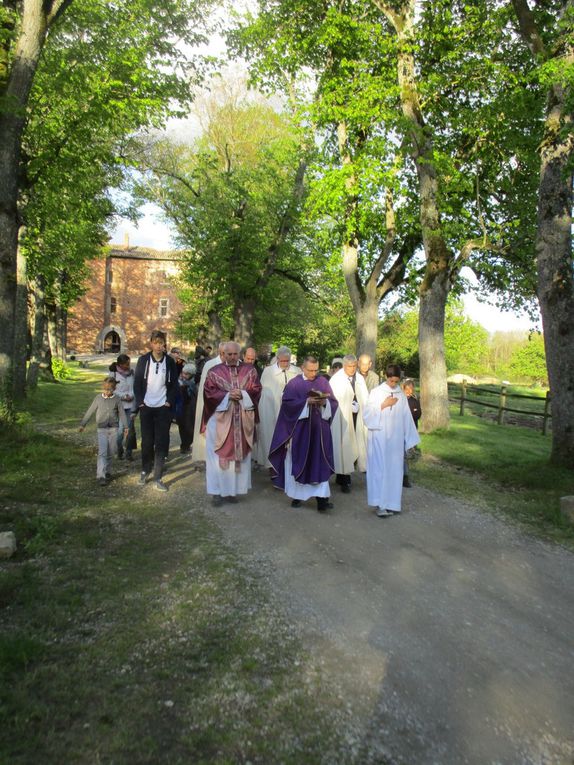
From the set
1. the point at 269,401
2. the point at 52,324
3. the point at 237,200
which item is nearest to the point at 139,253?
the point at 52,324

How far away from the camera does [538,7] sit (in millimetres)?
11227

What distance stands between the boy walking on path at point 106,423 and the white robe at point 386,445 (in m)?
3.86

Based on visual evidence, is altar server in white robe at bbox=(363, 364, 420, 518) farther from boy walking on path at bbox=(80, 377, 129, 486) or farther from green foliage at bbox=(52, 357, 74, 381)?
Answer: green foliage at bbox=(52, 357, 74, 381)

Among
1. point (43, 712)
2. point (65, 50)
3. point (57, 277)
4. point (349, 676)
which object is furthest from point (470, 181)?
point (57, 277)

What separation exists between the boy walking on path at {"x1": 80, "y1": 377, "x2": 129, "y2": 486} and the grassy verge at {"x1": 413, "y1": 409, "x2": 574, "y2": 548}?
17.4ft

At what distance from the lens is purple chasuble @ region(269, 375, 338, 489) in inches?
302

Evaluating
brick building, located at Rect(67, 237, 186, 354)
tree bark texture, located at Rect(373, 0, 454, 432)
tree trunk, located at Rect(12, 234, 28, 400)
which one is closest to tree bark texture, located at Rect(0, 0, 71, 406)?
tree trunk, located at Rect(12, 234, 28, 400)

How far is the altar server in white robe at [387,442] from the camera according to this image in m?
7.43

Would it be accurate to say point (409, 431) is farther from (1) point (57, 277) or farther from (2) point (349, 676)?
(1) point (57, 277)

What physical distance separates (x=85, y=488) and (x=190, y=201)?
2203 centimetres

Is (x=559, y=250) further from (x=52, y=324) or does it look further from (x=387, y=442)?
(x=52, y=324)

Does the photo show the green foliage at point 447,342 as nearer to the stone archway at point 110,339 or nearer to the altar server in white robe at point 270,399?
the altar server in white robe at point 270,399

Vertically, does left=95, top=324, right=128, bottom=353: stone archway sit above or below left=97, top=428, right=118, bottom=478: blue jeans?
above

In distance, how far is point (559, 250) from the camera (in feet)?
30.5
